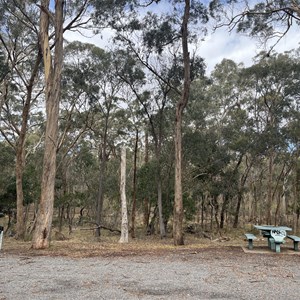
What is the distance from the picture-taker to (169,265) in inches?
256

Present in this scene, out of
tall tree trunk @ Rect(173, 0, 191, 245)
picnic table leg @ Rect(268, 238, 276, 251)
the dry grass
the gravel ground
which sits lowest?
the dry grass

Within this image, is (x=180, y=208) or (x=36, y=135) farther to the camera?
(x=36, y=135)

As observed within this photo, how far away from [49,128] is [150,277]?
5.85 m

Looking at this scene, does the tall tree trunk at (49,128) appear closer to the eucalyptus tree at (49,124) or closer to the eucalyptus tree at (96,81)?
the eucalyptus tree at (49,124)

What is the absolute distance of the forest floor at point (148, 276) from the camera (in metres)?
4.21

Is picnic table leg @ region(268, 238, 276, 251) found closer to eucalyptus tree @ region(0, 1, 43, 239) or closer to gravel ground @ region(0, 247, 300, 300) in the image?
gravel ground @ region(0, 247, 300, 300)

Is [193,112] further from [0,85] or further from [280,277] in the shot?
[280,277]

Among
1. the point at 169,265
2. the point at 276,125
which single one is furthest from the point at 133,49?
the point at 169,265

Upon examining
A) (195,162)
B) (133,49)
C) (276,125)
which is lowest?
(195,162)

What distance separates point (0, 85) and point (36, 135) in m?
8.55

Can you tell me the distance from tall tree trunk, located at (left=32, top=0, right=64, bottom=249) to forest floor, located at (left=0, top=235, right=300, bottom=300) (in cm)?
144

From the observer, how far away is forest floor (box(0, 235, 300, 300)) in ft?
13.8

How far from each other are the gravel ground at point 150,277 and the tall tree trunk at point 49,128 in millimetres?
1624

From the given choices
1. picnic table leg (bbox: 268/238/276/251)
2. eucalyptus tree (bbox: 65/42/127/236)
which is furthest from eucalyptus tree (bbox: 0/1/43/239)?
picnic table leg (bbox: 268/238/276/251)
